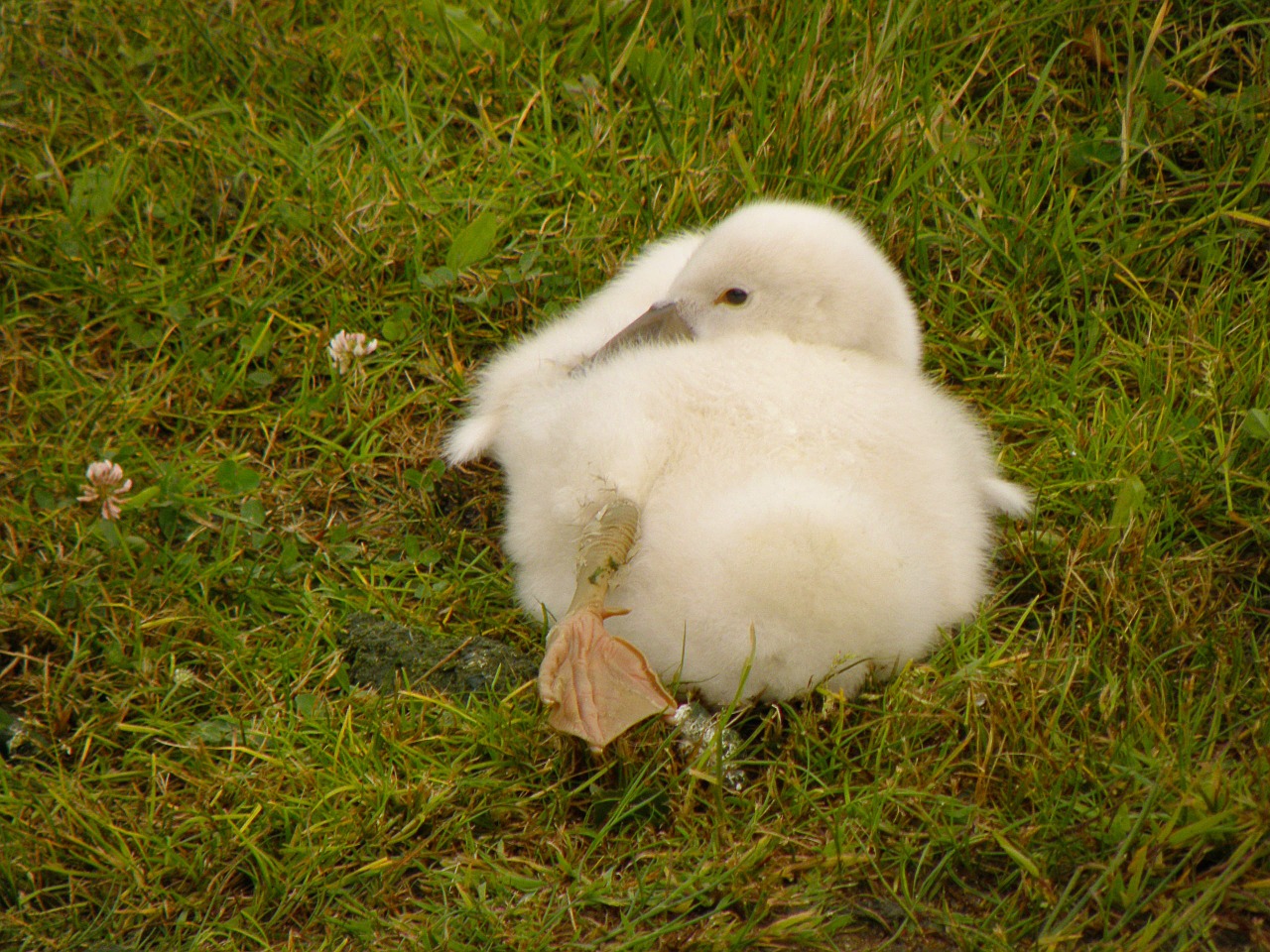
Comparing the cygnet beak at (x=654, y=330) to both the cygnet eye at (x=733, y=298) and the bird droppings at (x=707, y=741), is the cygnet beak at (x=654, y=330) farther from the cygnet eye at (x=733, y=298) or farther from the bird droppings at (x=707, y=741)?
the bird droppings at (x=707, y=741)

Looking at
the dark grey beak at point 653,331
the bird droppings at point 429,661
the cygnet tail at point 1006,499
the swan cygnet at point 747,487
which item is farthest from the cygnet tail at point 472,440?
the cygnet tail at point 1006,499

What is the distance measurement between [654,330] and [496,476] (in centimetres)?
62

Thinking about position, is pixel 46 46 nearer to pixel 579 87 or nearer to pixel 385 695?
pixel 579 87

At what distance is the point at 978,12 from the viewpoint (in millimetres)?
3836

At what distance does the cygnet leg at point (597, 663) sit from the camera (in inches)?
94.0

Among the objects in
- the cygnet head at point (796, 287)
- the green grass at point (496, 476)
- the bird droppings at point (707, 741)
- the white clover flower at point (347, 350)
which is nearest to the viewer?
the green grass at point (496, 476)

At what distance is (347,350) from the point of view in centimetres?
343

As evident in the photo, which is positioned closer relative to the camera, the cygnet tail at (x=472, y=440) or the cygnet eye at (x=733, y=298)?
the cygnet eye at (x=733, y=298)

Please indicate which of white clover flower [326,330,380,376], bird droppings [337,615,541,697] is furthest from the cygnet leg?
white clover flower [326,330,380,376]

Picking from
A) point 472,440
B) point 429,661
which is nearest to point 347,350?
point 472,440

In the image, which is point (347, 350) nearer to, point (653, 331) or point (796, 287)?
point (653, 331)

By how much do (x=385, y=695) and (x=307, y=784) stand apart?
0.28 meters

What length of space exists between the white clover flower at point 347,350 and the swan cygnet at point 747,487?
1.65 ft

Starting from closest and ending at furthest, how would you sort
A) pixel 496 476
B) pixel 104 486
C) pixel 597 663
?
pixel 597 663 < pixel 104 486 < pixel 496 476
